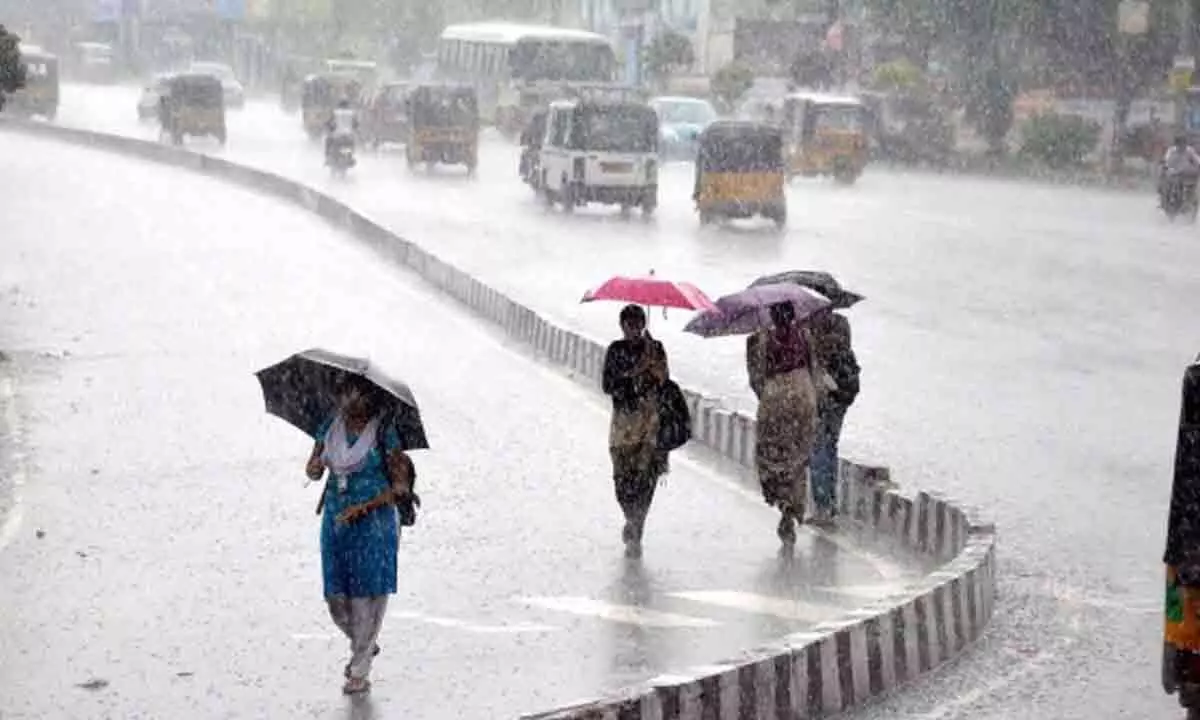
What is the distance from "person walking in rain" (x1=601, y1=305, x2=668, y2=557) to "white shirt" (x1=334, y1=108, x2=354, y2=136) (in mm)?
38450

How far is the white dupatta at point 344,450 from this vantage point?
1045 centimetres

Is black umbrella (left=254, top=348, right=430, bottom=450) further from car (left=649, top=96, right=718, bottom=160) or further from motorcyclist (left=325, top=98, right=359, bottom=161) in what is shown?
car (left=649, top=96, right=718, bottom=160)

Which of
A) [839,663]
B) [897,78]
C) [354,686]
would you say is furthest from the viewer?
[897,78]

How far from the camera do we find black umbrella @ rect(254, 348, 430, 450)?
10.3 metres

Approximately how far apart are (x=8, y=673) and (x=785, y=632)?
3753 millimetres

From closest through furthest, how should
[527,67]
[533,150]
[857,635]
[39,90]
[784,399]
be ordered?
[857,635]
[784,399]
[533,150]
[527,67]
[39,90]

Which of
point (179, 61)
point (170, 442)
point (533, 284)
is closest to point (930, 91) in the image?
point (533, 284)

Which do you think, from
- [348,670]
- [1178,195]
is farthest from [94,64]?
[348,670]

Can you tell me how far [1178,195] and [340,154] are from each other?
1835 cm

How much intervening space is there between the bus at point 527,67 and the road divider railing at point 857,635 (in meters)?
44.6

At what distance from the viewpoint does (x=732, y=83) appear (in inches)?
2739

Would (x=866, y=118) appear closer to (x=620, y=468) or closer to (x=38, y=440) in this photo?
(x=38, y=440)

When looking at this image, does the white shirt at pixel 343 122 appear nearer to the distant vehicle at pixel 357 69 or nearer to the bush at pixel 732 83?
the bush at pixel 732 83

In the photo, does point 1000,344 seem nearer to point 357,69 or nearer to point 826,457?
point 826,457
